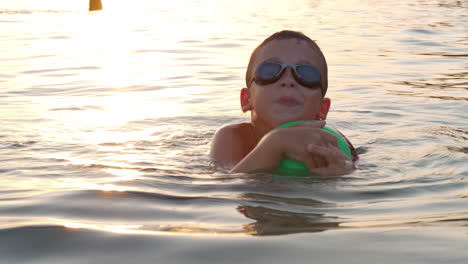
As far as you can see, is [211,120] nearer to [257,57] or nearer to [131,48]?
[257,57]

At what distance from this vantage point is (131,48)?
14.4 metres

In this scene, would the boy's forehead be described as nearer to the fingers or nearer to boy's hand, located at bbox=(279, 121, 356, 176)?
the fingers

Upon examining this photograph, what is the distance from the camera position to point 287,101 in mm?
4840

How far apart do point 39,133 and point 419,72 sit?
20.8ft

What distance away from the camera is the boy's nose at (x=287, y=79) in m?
4.82

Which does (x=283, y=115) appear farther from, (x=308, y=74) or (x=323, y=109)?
(x=323, y=109)

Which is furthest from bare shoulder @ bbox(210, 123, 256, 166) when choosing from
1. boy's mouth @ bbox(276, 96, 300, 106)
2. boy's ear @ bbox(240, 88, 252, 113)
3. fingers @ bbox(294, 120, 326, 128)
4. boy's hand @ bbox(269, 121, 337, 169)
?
boy's hand @ bbox(269, 121, 337, 169)

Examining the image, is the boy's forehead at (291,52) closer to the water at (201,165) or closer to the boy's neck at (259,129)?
the boy's neck at (259,129)

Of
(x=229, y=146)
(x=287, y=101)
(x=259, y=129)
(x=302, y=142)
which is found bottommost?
(x=229, y=146)

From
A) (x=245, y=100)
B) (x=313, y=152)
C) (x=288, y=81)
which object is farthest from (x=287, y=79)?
(x=313, y=152)

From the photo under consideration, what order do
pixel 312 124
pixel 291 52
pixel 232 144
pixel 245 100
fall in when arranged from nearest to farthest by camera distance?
pixel 312 124 < pixel 291 52 < pixel 232 144 < pixel 245 100

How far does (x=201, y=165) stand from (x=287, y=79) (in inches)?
34.0

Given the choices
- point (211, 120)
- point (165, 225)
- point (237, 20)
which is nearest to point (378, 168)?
point (165, 225)

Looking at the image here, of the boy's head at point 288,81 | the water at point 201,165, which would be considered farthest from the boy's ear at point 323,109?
the water at point 201,165
